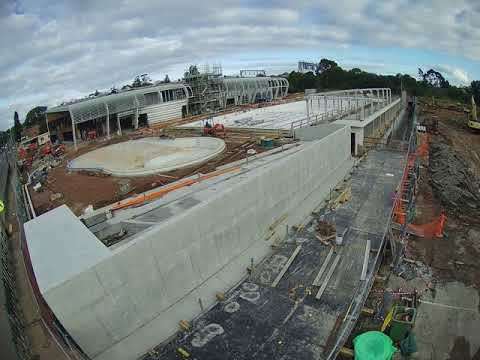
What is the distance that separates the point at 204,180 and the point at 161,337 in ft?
24.5

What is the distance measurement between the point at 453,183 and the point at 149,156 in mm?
19709

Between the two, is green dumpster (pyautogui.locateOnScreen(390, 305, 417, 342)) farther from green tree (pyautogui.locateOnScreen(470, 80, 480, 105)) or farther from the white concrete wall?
green tree (pyautogui.locateOnScreen(470, 80, 480, 105))

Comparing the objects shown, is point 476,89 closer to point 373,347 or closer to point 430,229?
point 430,229

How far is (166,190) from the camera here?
13.7 metres

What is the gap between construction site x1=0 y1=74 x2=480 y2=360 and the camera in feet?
25.7

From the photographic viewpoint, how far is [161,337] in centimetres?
855

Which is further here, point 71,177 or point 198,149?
point 198,149

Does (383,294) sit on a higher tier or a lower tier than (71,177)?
lower

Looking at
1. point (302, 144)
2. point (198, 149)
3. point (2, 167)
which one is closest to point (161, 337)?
point (198, 149)

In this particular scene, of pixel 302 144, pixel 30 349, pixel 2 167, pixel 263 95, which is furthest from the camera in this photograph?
pixel 263 95

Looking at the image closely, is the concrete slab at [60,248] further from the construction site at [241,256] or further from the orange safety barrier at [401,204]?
the orange safety barrier at [401,204]

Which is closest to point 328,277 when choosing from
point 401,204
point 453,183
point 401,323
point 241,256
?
point 401,323

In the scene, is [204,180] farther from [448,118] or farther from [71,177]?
[448,118]

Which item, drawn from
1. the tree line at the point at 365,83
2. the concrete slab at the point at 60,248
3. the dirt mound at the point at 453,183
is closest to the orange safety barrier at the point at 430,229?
the dirt mound at the point at 453,183
